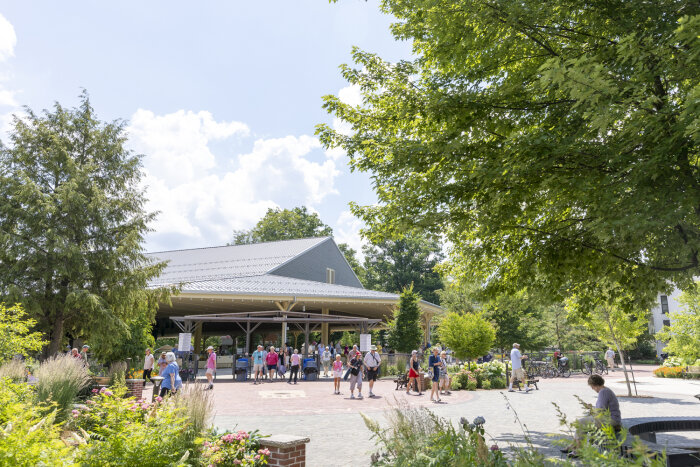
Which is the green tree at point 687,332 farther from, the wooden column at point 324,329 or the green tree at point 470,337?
the wooden column at point 324,329

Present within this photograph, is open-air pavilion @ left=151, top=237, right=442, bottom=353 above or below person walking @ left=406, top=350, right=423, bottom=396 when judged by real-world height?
above

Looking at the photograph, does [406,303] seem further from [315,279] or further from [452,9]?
[452,9]

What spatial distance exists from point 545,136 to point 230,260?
34.4 meters

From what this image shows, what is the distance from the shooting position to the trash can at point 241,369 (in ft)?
70.2

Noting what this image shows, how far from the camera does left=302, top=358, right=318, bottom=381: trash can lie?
21.8m

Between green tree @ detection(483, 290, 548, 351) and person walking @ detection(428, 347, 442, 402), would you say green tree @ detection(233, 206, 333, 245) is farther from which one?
person walking @ detection(428, 347, 442, 402)

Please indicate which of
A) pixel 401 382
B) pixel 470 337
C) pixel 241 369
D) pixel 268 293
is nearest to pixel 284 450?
pixel 401 382

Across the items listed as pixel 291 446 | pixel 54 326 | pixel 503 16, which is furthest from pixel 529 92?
pixel 54 326

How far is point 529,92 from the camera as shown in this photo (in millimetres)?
6363

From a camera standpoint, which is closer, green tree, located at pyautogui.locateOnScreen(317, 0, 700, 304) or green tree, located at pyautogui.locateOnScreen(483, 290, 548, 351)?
green tree, located at pyautogui.locateOnScreen(317, 0, 700, 304)

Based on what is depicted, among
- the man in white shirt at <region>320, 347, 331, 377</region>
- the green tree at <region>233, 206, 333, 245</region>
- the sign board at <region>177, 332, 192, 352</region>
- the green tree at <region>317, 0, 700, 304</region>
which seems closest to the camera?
the green tree at <region>317, 0, 700, 304</region>

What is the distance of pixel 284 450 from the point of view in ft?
18.7

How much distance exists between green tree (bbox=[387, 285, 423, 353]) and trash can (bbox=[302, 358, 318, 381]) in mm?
6733

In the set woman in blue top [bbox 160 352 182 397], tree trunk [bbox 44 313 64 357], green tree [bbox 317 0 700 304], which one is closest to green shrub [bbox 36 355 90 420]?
woman in blue top [bbox 160 352 182 397]
